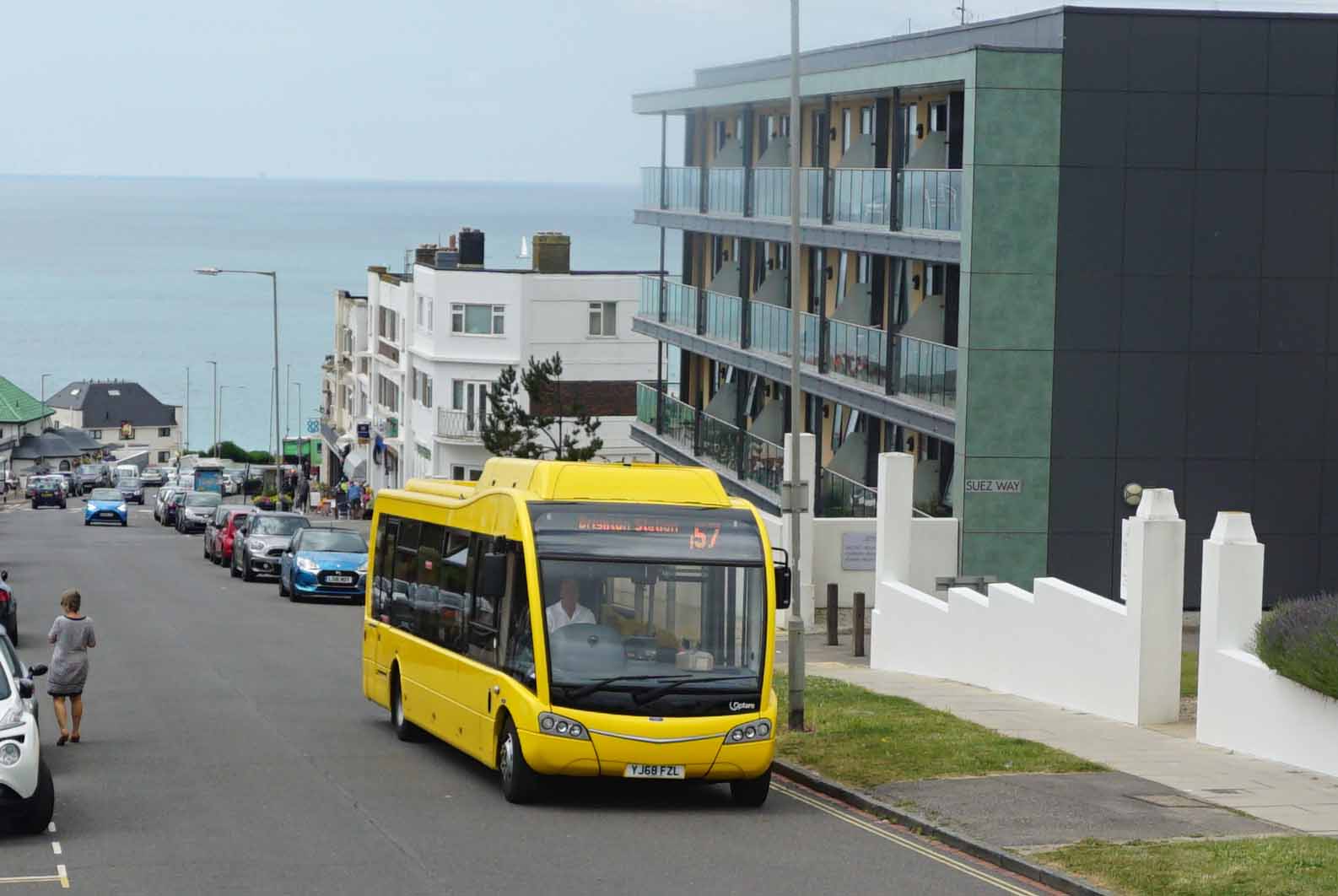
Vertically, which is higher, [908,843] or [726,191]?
[726,191]

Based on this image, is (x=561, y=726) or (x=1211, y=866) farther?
(x=561, y=726)

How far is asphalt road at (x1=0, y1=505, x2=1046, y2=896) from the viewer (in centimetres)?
1311

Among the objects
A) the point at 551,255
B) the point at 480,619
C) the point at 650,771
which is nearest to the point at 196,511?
the point at 551,255

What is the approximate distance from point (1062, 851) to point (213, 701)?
12698 mm

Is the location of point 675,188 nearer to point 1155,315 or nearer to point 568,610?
point 1155,315

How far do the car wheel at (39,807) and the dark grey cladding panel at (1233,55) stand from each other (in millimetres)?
24036

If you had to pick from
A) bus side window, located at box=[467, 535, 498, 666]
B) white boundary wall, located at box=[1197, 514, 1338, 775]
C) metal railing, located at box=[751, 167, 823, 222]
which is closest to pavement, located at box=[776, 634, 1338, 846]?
white boundary wall, located at box=[1197, 514, 1338, 775]

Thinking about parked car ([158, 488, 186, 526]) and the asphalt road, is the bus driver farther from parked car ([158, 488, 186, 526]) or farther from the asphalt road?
parked car ([158, 488, 186, 526])

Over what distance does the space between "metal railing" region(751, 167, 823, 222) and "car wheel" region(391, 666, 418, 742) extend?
844 inches

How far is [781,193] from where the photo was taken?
43750 millimetres

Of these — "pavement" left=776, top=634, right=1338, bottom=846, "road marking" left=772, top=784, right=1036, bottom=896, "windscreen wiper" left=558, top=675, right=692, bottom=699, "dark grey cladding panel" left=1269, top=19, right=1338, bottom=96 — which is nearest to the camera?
"road marking" left=772, top=784, right=1036, bottom=896

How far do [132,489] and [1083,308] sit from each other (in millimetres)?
96711

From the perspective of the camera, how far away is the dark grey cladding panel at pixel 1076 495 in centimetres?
3331

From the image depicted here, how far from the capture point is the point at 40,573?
164 feet
